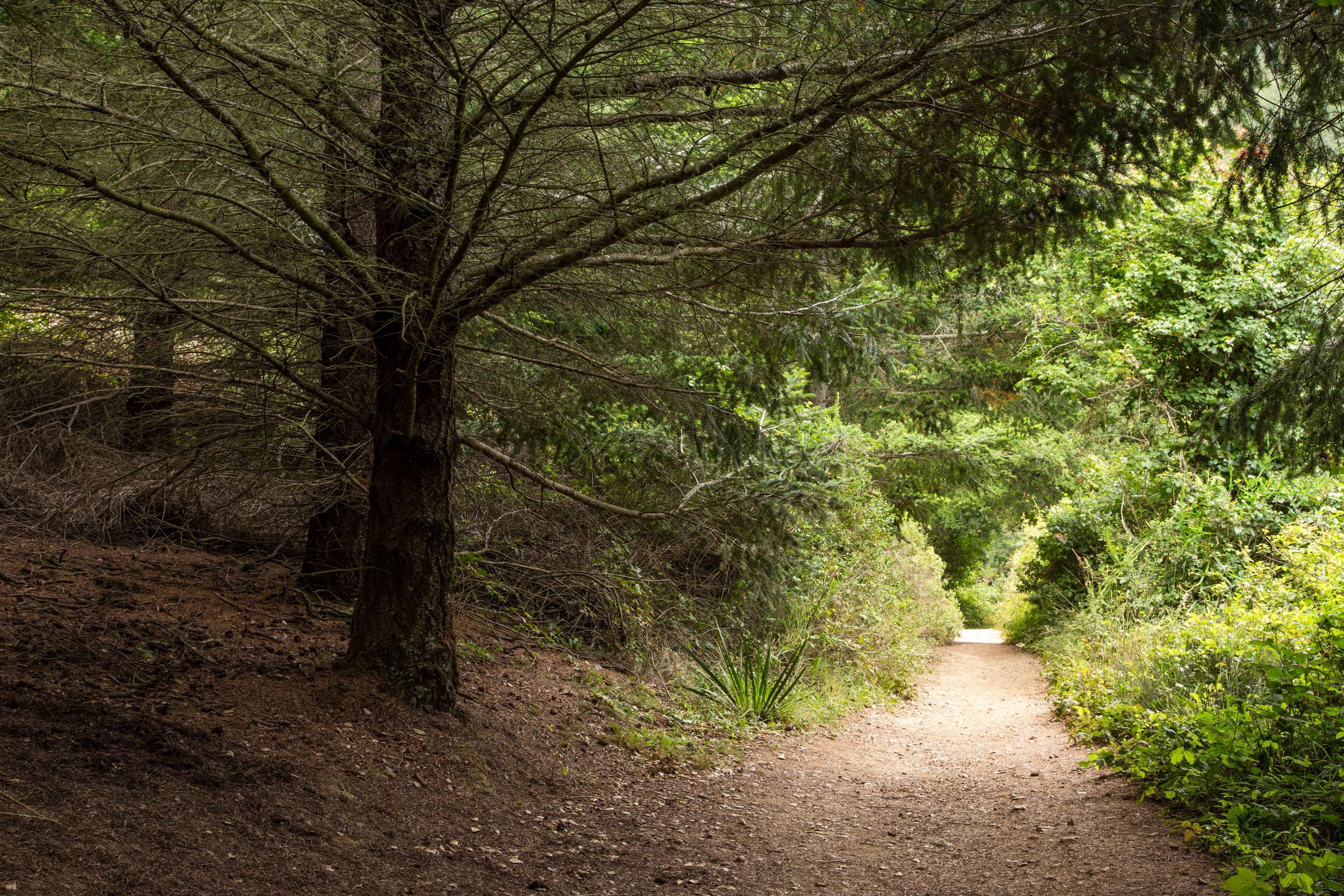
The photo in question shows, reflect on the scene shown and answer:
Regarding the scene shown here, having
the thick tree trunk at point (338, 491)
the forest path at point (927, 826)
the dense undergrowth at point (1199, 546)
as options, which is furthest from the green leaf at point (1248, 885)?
the thick tree trunk at point (338, 491)

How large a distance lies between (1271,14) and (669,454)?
5062 mm

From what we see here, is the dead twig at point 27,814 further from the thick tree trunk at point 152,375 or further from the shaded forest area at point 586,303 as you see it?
the thick tree trunk at point 152,375

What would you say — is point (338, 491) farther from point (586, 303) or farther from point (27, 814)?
point (27, 814)

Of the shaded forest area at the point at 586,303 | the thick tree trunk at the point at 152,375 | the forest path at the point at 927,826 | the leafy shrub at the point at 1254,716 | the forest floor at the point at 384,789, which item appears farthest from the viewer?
the thick tree trunk at the point at 152,375

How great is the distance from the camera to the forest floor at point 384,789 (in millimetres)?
3420

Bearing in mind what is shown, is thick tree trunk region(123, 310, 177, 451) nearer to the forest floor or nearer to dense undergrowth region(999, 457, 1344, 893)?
the forest floor

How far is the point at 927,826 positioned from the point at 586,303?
3930 mm

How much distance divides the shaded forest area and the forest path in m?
0.37

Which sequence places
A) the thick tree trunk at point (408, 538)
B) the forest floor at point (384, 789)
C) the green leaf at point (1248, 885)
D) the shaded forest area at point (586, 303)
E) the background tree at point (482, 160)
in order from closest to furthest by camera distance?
1. the green leaf at point (1248, 885)
2. the forest floor at point (384, 789)
3. the background tree at point (482, 160)
4. the shaded forest area at point (586, 303)
5. the thick tree trunk at point (408, 538)

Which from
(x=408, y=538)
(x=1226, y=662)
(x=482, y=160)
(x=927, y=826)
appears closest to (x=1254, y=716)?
(x=1226, y=662)

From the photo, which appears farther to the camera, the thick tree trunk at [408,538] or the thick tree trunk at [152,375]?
the thick tree trunk at [408,538]

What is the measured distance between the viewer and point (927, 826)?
570 cm

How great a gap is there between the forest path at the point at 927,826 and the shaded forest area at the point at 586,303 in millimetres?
369

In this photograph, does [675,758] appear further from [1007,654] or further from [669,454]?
[1007,654]
